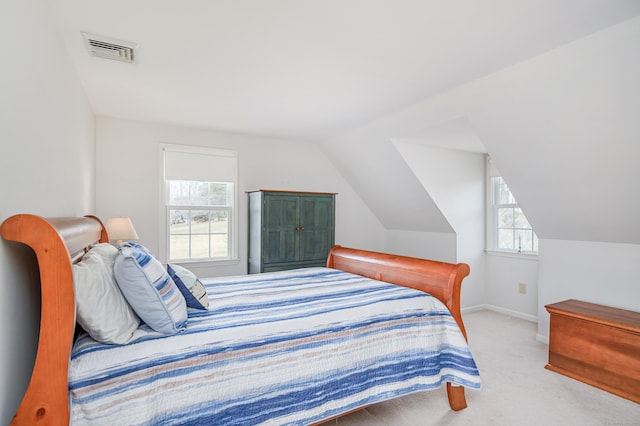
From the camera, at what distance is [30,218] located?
1.21m

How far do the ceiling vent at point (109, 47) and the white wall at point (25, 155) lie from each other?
0.18 m

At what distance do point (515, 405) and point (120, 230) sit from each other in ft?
12.1

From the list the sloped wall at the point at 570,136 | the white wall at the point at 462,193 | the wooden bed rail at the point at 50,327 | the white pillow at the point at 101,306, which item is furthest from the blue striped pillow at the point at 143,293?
the white wall at the point at 462,193

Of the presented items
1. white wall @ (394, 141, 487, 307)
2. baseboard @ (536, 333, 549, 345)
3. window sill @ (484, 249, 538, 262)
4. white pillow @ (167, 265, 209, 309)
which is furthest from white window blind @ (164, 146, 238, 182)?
baseboard @ (536, 333, 549, 345)

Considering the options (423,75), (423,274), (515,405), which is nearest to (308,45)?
(423,75)

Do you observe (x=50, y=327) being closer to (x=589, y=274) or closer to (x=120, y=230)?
(x=120, y=230)

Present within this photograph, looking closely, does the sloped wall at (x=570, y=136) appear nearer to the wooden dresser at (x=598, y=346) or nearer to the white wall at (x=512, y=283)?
the wooden dresser at (x=598, y=346)

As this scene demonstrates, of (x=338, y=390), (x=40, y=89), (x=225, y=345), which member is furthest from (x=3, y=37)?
(x=338, y=390)

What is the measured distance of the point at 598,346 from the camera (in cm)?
268

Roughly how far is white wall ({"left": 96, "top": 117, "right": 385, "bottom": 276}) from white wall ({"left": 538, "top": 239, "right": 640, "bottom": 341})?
8.26ft

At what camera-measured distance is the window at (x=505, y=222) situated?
4453 mm

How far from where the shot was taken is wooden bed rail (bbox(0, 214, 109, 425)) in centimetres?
121

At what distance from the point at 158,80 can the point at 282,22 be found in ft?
4.60

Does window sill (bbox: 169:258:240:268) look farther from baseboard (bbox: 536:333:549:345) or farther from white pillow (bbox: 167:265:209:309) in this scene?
baseboard (bbox: 536:333:549:345)
